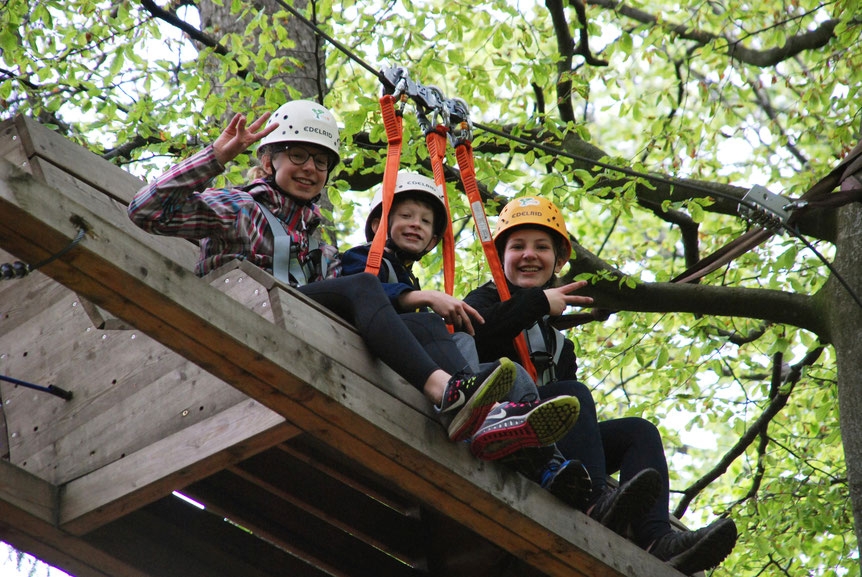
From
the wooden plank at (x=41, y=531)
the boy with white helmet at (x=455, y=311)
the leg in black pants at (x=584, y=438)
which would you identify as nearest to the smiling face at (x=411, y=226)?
the boy with white helmet at (x=455, y=311)

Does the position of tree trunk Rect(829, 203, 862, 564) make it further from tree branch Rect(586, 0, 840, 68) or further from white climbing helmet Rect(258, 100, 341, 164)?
white climbing helmet Rect(258, 100, 341, 164)

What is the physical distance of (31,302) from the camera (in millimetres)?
4168

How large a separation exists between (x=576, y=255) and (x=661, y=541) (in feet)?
8.80

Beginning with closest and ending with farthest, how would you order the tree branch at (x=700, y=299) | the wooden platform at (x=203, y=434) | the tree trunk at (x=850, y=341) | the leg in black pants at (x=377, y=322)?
the wooden platform at (x=203, y=434)
the leg in black pants at (x=377, y=322)
the tree trunk at (x=850, y=341)
the tree branch at (x=700, y=299)

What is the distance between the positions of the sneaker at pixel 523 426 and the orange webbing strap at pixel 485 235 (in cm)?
94

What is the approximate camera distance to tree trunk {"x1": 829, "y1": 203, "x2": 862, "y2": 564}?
544cm

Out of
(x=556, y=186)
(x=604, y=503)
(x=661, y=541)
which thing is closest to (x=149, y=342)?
(x=604, y=503)

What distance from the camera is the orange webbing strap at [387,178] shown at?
3.88m

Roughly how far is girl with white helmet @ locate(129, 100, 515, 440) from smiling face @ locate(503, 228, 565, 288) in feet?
3.38

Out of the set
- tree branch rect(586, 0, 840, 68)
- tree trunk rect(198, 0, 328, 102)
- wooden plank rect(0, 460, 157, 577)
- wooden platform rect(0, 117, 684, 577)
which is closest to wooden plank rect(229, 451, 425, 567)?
wooden platform rect(0, 117, 684, 577)

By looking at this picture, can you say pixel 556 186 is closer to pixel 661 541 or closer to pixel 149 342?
pixel 661 541

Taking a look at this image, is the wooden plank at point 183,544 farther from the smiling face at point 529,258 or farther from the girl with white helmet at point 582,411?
the smiling face at point 529,258

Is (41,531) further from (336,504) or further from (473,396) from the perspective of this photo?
(473,396)

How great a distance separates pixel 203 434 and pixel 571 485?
1257mm
